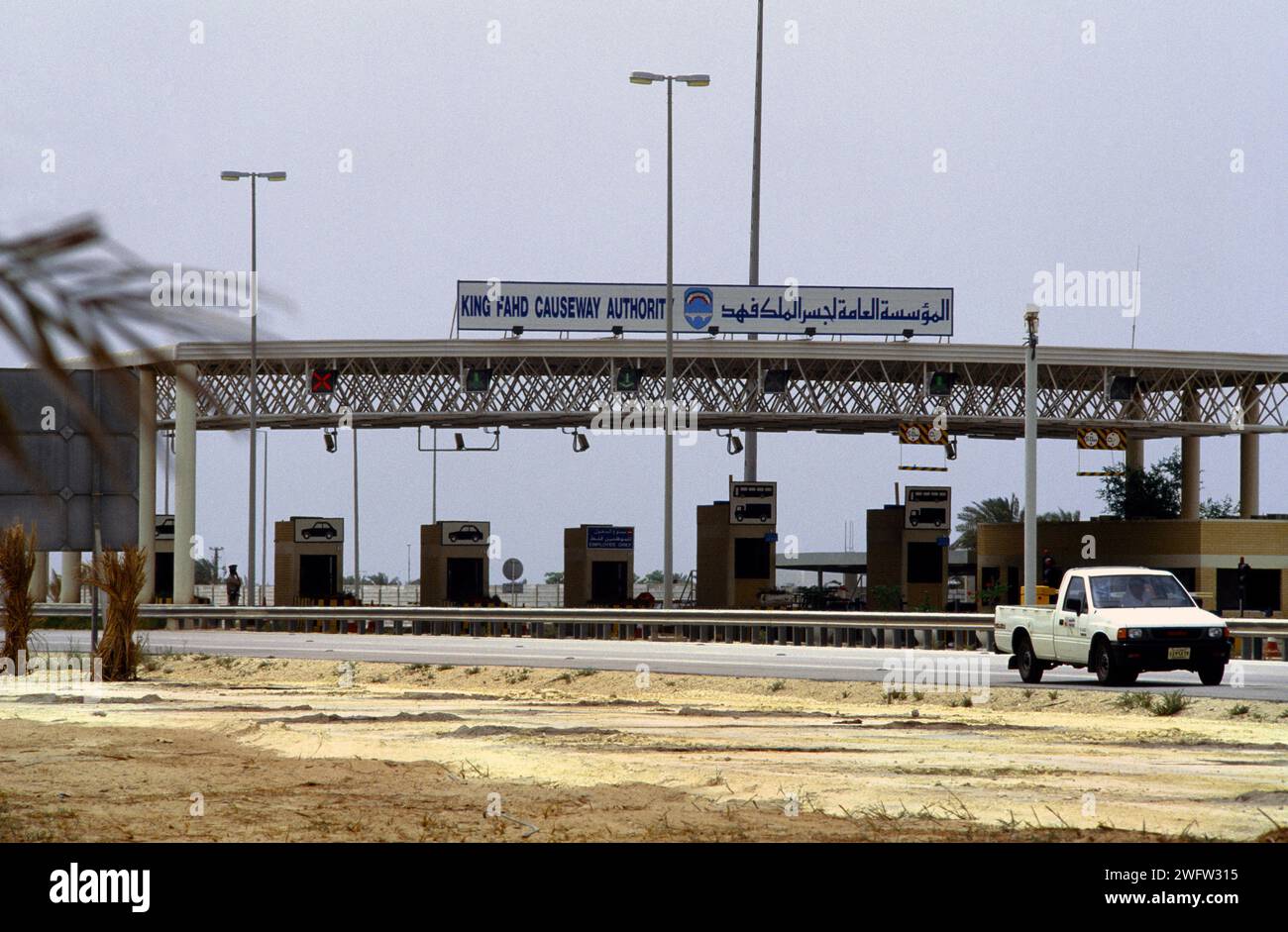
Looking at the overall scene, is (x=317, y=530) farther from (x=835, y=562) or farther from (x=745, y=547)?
(x=835, y=562)

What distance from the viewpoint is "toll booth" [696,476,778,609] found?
2090 inches

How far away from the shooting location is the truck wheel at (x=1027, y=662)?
23.6 meters

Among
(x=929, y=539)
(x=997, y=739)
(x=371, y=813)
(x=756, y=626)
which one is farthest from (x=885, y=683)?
(x=929, y=539)

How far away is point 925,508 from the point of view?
54.1 m

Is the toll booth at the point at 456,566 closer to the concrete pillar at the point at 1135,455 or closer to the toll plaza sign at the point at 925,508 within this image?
the toll plaza sign at the point at 925,508

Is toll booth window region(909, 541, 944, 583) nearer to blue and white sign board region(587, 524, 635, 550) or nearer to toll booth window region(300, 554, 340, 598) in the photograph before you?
blue and white sign board region(587, 524, 635, 550)

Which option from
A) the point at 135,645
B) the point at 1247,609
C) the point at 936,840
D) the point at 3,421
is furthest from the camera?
the point at 1247,609

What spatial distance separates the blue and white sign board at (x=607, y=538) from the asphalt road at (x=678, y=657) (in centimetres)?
1148

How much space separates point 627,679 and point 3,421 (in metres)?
22.0

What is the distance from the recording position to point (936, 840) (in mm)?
9219

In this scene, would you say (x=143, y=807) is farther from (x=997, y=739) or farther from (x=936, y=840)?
(x=997, y=739)

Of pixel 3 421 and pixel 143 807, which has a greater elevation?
pixel 3 421
